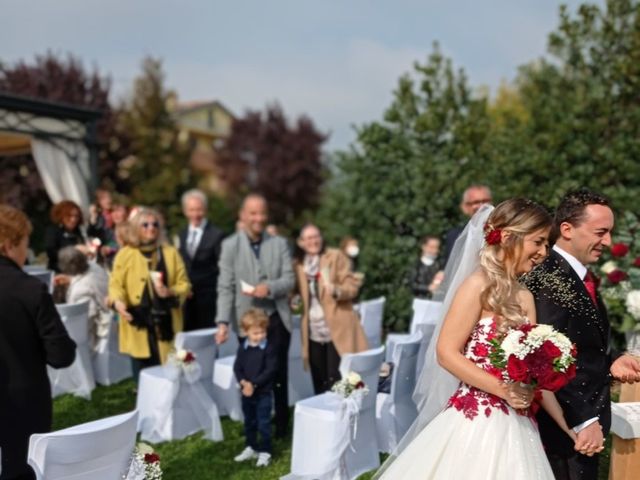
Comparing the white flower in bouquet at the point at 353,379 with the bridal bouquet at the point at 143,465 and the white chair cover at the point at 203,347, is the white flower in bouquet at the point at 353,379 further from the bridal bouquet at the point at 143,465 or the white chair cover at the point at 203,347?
the white chair cover at the point at 203,347

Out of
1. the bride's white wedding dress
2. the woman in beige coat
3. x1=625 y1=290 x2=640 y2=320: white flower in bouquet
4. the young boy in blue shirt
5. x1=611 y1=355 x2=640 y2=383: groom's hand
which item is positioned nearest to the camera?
the bride's white wedding dress

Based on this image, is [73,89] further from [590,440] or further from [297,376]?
[590,440]

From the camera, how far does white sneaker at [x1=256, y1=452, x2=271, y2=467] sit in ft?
17.8

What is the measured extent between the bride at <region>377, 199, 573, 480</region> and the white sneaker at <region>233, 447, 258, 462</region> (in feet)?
8.79

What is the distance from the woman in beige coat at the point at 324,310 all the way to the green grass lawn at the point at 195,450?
0.76 meters

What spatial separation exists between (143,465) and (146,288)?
9.26ft

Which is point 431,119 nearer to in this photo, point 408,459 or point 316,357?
point 316,357

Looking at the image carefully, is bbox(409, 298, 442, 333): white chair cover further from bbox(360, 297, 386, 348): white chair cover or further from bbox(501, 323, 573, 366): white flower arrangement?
bbox(501, 323, 573, 366): white flower arrangement

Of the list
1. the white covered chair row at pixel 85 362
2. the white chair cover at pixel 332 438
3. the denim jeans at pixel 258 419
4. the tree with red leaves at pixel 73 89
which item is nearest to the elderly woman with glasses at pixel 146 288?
the white covered chair row at pixel 85 362

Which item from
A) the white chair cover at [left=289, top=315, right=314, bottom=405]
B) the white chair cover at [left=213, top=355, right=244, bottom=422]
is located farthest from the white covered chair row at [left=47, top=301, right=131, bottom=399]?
the white chair cover at [left=289, top=315, right=314, bottom=405]

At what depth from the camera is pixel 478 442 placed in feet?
9.84

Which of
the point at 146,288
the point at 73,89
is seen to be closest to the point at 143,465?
the point at 146,288

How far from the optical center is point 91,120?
12016mm

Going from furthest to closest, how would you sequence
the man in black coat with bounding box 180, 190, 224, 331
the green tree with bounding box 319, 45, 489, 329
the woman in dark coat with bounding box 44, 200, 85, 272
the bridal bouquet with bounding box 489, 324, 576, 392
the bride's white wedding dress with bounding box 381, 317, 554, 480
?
the green tree with bounding box 319, 45, 489, 329, the woman in dark coat with bounding box 44, 200, 85, 272, the man in black coat with bounding box 180, 190, 224, 331, the bride's white wedding dress with bounding box 381, 317, 554, 480, the bridal bouquet with bounding box 489, 324, 576, 392
